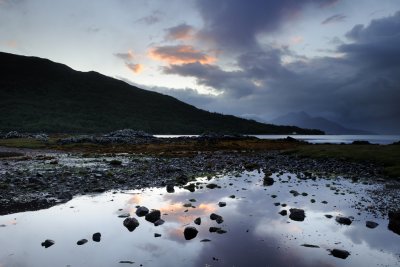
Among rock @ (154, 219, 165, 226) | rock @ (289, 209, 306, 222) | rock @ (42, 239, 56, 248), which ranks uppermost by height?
rock @ (289, 209, 306, 222)

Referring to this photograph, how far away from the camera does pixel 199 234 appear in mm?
15164

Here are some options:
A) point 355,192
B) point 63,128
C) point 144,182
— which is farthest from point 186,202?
point 63,128

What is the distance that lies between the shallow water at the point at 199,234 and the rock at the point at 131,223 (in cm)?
25

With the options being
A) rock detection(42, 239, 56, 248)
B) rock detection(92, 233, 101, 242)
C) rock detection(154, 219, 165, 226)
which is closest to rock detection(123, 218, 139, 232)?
rock detection(154, 219, 165, 226)

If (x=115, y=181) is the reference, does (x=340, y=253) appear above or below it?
above

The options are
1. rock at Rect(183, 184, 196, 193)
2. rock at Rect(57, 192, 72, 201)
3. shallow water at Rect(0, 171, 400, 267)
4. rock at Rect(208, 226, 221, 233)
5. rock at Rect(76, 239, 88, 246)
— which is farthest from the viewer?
rock at Rect(183, 184, 196, 193)

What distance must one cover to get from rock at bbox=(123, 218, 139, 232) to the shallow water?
246 millimetres

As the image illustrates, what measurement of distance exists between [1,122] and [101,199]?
189480 mm

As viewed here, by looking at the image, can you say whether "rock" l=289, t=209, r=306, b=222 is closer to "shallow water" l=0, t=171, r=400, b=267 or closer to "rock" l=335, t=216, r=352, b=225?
"shallow water" l=0, t=171, r=400, b=267

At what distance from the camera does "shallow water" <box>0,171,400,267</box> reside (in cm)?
1247

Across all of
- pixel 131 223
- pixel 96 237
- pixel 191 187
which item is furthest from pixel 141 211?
pixel 191 187

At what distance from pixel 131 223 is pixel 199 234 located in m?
3.41

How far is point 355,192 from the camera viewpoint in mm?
24891

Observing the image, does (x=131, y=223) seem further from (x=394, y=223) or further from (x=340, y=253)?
(x=394, y=223)
